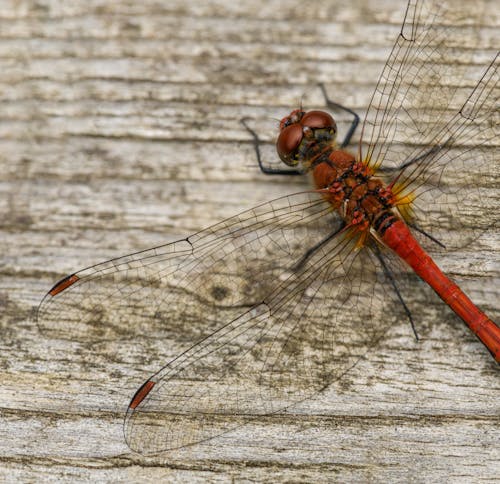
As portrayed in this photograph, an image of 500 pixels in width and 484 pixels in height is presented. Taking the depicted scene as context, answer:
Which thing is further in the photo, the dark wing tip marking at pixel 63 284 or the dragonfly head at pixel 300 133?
the dragonfly head at pixel 300 133

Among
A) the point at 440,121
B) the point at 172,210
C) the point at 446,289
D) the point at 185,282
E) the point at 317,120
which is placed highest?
the point at 317,120

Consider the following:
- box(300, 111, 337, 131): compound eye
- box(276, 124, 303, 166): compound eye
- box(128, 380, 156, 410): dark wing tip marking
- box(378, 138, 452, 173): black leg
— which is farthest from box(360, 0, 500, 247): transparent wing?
box(128, 380, 156, 410): dark wing tip marking

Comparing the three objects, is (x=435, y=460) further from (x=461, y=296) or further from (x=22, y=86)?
(x=22, y=86)

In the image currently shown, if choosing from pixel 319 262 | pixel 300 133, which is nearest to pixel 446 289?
pixel 319 262

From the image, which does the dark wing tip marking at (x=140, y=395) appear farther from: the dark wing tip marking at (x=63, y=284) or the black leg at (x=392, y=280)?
the black leg at (x=392, y=280)

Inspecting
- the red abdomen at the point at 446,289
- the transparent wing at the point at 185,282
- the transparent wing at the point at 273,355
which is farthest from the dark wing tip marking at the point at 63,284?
the red abdomen at the point at 446,289

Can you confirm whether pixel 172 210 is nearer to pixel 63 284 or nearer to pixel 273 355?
pixel 63 284

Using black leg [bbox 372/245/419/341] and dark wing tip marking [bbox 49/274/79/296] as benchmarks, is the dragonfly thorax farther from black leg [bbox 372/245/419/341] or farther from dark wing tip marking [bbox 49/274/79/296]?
dark wing tip marking [bbox 49/274/79/296]

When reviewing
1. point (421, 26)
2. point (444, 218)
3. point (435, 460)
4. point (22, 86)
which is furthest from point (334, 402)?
point (22, 86)
